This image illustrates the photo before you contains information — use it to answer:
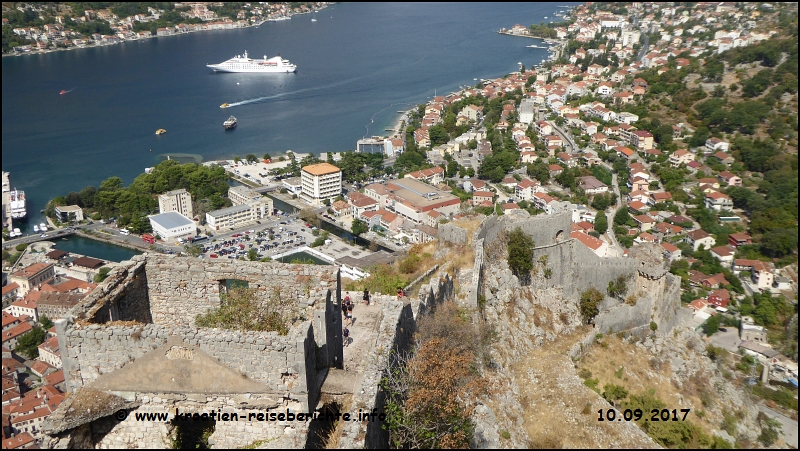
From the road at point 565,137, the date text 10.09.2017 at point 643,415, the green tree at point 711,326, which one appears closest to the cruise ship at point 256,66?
the road at point 565,137

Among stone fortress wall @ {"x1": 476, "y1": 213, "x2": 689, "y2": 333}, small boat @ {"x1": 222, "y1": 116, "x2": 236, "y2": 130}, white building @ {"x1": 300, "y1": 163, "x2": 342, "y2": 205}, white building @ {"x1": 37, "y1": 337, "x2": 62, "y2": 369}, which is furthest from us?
small boat @ {"x1": 222, "y1": 116, "x2": 236, "y2": 130}

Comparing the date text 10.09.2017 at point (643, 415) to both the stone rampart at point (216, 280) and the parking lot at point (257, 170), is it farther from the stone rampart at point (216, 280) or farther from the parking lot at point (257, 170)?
the parking lot at point (257, 170)

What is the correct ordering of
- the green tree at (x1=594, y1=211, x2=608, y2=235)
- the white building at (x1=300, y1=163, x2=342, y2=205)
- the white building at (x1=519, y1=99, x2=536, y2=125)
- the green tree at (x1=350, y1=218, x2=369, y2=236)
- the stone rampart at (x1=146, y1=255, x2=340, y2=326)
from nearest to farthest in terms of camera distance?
1. the stone rampart at (x1=146, y1=255, x2=340, y2=326)
2. the green tree at (x1=594, y1=211, x2=608, y2=235)
3. the green tree at (x1=350, y1=218, x2=369, y2=236)
4. the white building at (x1=300, y1=163, x2=342, y2=205)
5. the white building at (x1=519, y1=99, x2=536, y2=125)

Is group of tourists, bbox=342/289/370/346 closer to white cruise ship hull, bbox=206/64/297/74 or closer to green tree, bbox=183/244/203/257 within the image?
green tree, bbox=183/244/203/257

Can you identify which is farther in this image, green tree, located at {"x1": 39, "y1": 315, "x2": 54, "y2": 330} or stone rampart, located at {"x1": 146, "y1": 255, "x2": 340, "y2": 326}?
Answer: green tree, located at {"x1": 39, "y1": 315, "x2": 54, "y2": 330}

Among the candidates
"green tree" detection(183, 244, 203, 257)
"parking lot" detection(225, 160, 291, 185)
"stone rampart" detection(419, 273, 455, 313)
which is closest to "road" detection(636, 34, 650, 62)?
"parking lot" detection(225, 160, 291, 185)

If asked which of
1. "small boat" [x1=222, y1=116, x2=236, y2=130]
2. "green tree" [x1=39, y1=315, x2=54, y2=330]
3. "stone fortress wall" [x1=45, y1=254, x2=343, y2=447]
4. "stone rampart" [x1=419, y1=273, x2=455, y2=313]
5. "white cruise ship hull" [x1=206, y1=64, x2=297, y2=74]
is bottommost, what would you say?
"green tree" [x1=39, y1=315, x2=54, y2=330]

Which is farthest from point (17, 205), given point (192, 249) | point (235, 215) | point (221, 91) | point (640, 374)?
point (640, 374)
